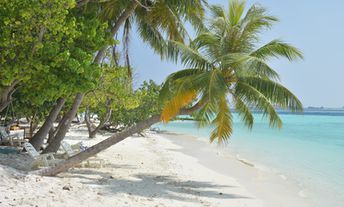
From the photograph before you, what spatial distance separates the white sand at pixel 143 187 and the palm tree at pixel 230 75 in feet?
5.47

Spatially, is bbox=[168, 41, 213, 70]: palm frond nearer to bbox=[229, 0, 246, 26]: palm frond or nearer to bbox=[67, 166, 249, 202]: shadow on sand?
bbox=[229, 0, 246, 26]: palm frond

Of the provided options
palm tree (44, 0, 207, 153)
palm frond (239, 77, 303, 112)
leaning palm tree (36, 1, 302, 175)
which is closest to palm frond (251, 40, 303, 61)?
leaning palm tree (36, 1, 302, 175)

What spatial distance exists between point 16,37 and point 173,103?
384 cm

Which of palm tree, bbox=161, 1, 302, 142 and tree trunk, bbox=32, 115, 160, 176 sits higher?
palm tree, bbox=161, 1, 302, 142

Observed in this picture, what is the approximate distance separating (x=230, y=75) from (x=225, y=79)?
0.17 m

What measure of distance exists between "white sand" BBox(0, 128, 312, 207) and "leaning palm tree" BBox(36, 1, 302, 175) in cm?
101

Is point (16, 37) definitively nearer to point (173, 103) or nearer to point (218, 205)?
point (173, 103)

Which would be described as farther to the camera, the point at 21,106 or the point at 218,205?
the point at 21,106

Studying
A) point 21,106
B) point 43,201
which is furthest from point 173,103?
point 21,106

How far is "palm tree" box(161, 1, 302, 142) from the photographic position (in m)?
9.45

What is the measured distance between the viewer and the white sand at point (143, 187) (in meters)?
7.10

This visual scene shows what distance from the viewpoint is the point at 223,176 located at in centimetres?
1323

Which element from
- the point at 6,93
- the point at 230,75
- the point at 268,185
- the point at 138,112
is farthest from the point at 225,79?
the point at 138,112

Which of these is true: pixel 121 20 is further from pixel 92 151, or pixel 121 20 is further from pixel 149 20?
pixel 92 151
